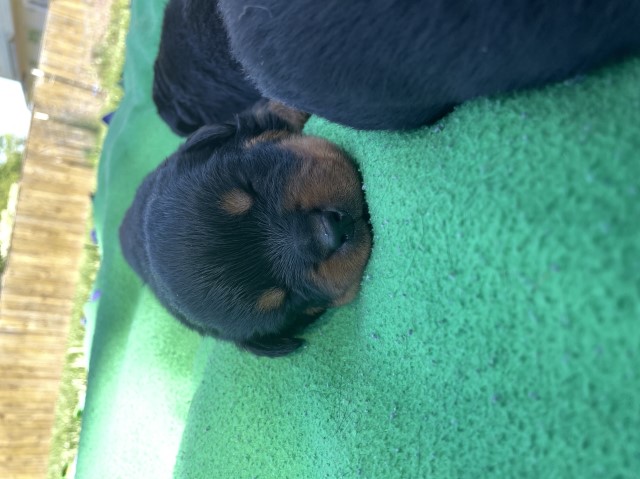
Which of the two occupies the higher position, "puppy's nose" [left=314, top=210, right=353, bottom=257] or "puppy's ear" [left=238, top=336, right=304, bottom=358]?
"puppy's nose" [left=314, top=210, right=353, bottom=257]

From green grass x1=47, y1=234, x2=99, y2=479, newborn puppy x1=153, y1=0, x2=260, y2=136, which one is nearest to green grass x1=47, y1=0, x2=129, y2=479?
green grass x1=47, y1=234, x2=99, y2=479

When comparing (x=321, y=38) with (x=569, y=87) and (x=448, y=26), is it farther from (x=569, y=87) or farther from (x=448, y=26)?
(x=569, y=87)

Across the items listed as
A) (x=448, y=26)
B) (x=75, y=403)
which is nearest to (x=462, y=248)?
(x=448, y=26)

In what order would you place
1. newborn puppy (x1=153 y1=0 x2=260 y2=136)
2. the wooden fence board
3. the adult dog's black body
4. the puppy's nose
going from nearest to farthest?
1. the adult dog's black body
2. the puppy's nose
3. newborn puppy (x1=153 y1=0 x2=260 y2=136)
4. the wooden fence board

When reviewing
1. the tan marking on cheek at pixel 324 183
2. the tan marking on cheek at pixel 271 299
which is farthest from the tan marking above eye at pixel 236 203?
the tan marking on cheek at pixel 271 299

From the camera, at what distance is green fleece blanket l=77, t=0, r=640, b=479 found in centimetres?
71

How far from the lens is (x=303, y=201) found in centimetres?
141

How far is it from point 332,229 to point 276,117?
568 mm

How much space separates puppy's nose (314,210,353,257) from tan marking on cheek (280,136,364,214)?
4 centimetres

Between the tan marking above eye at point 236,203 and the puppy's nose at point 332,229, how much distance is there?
0.20 metres

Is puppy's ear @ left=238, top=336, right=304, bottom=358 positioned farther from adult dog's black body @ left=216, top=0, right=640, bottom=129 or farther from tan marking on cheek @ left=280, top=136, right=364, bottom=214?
adult dog's black body @ left=216, top=0, right=640, bottom=129

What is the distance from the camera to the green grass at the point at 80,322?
317cm

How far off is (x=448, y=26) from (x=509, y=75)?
14 centimetres

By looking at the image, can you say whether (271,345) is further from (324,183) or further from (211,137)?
(211,137)
